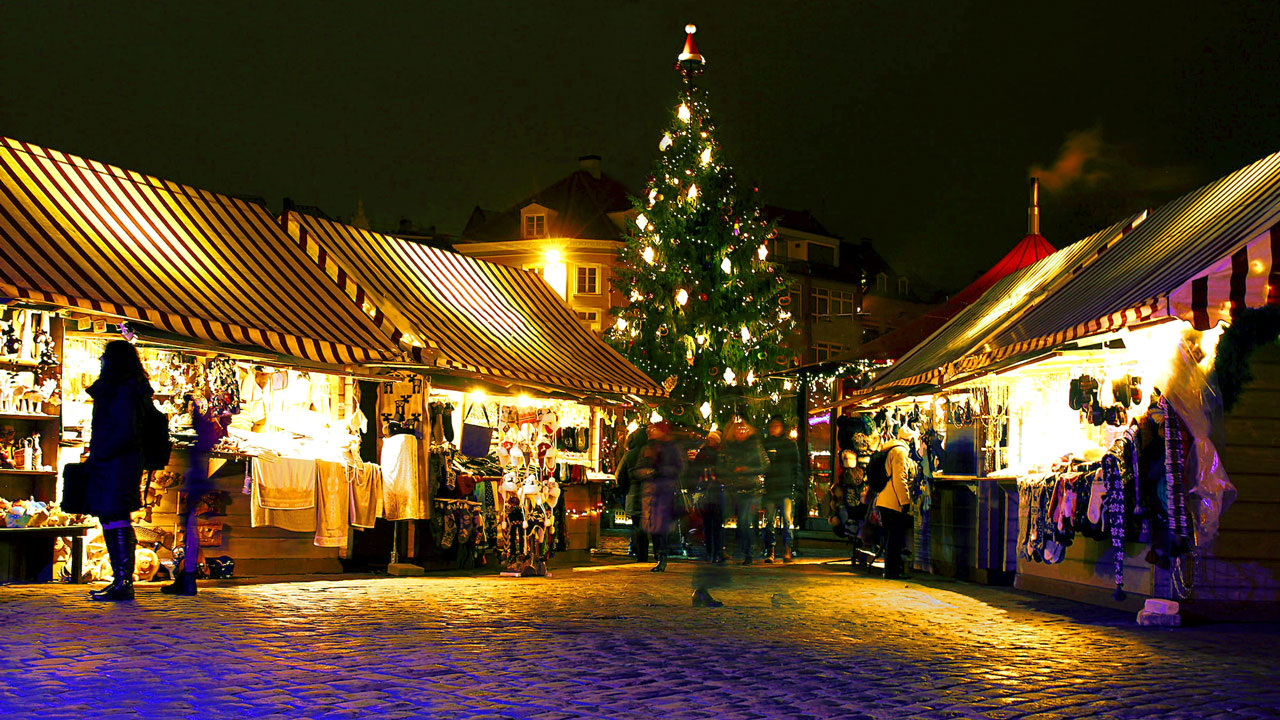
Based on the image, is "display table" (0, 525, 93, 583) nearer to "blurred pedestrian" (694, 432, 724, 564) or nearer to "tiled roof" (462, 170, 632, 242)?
"blurred pedestrian" (694, 432, 724, 564)

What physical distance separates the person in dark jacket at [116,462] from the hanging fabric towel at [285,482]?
10.1 ft

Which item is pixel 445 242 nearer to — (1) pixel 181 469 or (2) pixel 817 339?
(2) pixel 817 339

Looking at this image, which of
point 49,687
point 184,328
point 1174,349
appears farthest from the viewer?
point 184,328

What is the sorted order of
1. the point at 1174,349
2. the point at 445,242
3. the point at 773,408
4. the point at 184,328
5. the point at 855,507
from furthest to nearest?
1. the point at 445,242
2. the point at 773,408
3. the point at 855,507
4. the point at 184,328
5. the point at 1174,349

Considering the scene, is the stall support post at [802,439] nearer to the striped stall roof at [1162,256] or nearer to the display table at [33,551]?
the striped stall roof at [1162,256]

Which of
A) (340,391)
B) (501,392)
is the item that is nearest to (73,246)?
(340,391)

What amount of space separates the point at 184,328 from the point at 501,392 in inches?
260

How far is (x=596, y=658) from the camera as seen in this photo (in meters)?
7.99

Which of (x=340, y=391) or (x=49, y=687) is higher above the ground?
(x=340, y=391)

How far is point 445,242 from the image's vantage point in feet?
224

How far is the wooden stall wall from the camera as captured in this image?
1124cm

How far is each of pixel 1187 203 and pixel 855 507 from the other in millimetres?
6159

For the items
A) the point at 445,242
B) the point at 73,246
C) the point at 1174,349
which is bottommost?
the point at 1174,349

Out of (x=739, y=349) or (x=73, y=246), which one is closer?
(x=73, y=246)
